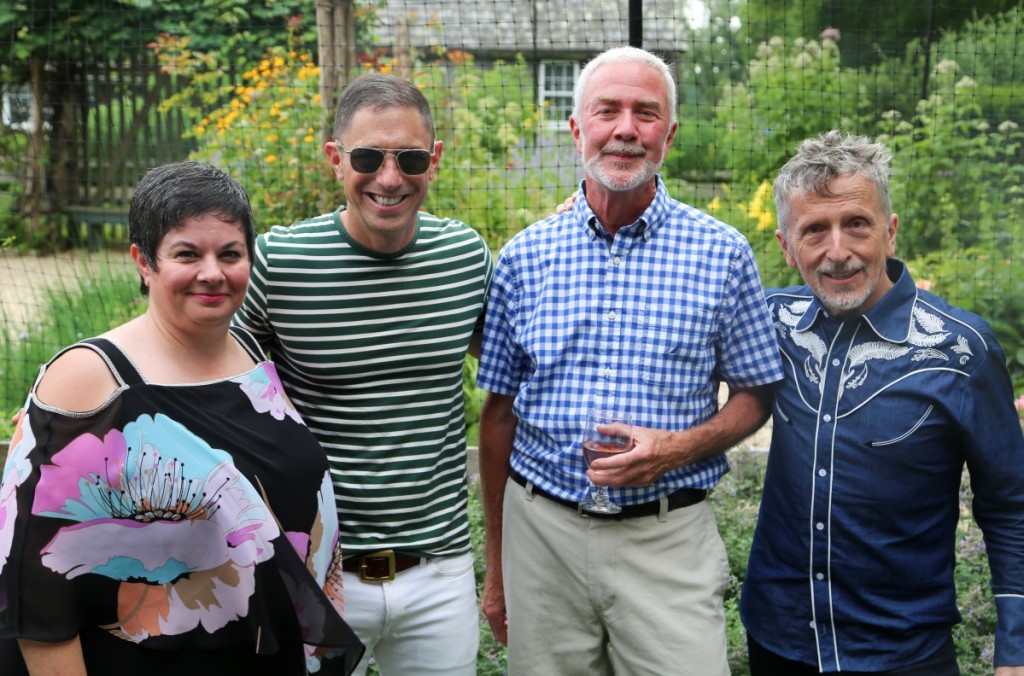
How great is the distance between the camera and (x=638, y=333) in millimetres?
2969

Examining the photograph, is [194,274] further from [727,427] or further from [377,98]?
[727,427]

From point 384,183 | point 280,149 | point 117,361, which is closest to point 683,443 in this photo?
point 384,183

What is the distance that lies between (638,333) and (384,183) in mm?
813

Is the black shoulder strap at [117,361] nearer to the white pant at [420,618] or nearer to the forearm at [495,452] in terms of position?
the white pant at [420,618]

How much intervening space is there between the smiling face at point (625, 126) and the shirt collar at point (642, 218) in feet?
0.20

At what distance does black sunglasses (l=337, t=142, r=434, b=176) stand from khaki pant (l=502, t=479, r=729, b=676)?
38.9 inches

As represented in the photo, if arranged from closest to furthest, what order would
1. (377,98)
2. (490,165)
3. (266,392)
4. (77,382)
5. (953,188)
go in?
(77,382)
(266,392)
(377,98)
(953,188)
(490,165)

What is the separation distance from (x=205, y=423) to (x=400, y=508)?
77 cm

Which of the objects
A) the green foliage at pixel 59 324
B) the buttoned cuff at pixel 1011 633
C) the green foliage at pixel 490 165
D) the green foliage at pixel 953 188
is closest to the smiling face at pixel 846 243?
the buttoned cuff at pixel 1011 633

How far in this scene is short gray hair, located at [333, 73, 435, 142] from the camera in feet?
9.63

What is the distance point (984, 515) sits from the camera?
281 centimetres

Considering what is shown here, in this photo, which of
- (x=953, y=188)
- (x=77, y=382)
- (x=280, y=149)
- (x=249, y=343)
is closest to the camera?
(x=77, y=382)

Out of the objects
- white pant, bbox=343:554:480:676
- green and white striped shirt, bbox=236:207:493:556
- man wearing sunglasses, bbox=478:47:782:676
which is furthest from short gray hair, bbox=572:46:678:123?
white pant, bbox=343:554:480:676

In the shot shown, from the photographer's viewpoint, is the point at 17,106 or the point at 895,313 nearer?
the point at 895,313
